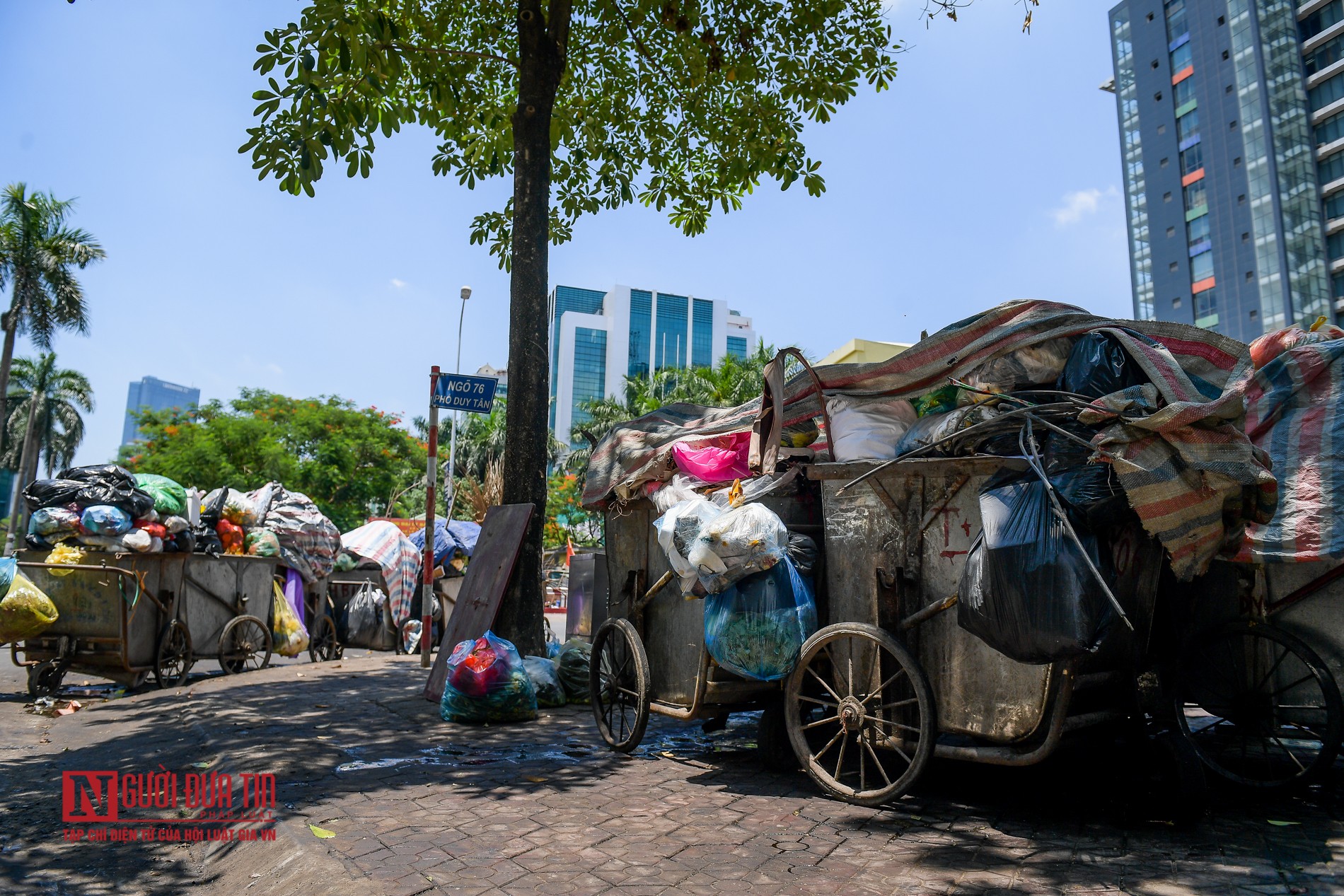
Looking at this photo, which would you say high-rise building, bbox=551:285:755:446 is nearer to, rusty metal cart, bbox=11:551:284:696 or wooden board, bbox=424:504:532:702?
rusty metal cart, bbox=11:551:284:696

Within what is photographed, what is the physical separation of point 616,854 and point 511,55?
9.00 meters

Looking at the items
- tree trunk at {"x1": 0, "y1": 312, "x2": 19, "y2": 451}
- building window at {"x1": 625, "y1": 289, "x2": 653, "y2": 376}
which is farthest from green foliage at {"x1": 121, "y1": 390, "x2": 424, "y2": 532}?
building window at {"x1": 625, "y1": 289, "x2": 653, "y2": 376}

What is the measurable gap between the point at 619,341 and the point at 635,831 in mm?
91483

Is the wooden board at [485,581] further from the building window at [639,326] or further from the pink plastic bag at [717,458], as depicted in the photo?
the building window at [639,326]

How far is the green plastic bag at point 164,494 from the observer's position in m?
8.36

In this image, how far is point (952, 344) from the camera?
4168 millimetres

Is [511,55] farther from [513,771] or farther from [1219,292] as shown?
[1219,292]

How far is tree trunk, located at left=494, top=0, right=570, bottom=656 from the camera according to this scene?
7.52 metres

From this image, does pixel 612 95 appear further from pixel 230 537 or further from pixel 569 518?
pixel 569 518

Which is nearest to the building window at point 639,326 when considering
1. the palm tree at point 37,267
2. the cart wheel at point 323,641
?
the palm tree at point 37,267

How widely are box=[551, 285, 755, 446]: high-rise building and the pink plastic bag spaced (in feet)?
282

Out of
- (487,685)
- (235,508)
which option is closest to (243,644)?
Result: (235,508)

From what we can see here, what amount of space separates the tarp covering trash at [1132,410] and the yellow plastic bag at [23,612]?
199 inches

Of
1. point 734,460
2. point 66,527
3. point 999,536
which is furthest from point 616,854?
point 66,527
